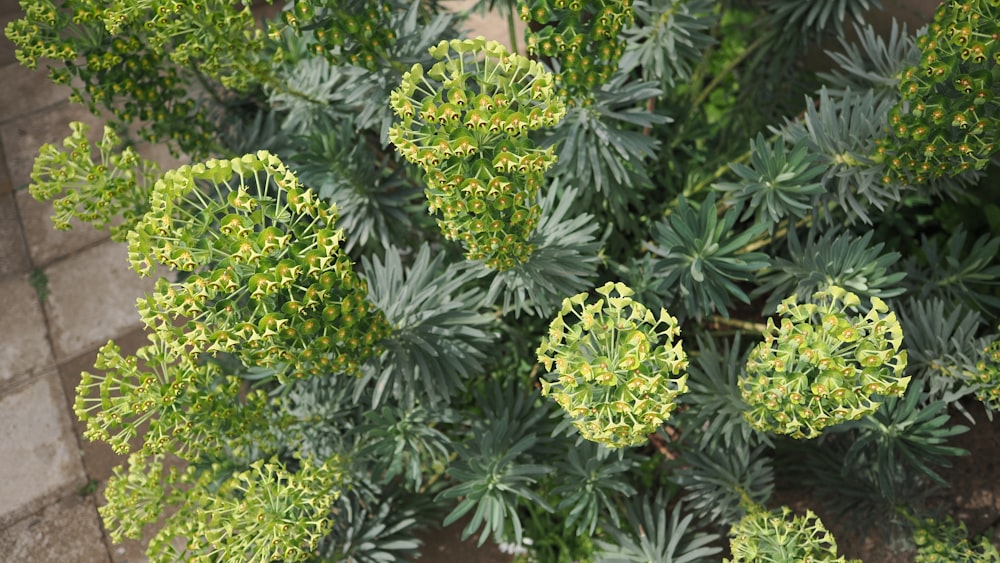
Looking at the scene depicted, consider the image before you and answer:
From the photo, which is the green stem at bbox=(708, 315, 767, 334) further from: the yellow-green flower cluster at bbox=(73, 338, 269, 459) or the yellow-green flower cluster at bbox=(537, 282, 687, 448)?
the yellow-green flower cluster at bbox=(73, 338, 269, 459)

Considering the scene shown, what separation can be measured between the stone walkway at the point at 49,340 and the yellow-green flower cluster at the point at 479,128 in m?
1.97

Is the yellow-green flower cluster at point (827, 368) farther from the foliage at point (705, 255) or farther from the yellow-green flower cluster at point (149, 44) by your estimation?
the yellow-green flower cluster at point (149, 44)

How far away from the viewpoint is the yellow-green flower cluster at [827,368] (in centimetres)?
170

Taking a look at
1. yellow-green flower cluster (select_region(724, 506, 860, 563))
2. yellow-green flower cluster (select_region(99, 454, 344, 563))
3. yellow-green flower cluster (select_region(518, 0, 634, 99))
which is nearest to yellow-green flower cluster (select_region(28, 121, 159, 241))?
yellow-green flower cluster (select_region(99, 454, 344, 563))

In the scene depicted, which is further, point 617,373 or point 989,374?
point 989,374

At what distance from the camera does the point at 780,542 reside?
2.00 meters

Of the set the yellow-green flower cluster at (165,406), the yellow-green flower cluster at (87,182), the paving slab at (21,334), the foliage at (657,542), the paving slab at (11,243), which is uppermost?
the yellow-green flower cluster at (87,182)

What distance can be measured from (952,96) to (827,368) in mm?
862

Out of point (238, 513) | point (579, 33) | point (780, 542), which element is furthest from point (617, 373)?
point (238, 513)

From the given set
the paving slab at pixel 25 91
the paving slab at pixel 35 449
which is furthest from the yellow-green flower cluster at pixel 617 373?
the paving slab at pixel 25 91

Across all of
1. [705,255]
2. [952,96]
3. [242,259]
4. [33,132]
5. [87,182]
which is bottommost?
[33,132]

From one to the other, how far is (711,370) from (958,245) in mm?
1059

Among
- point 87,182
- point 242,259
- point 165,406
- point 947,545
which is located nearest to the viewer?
point 242,259

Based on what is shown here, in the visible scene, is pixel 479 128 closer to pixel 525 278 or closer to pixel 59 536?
pixel 525 278
